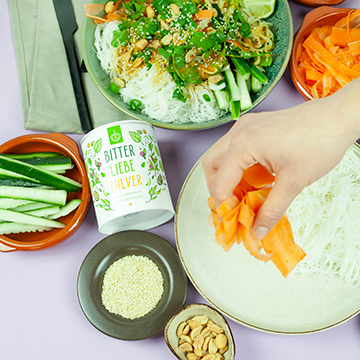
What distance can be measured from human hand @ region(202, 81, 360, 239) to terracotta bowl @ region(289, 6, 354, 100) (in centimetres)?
48

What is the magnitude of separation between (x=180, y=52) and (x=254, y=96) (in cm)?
30

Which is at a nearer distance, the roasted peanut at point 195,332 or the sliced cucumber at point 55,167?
the roasted peanut at point 195,332

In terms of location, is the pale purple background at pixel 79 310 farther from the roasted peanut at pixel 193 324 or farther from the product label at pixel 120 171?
the product label at pixel 120 171

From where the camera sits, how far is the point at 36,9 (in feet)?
4.61

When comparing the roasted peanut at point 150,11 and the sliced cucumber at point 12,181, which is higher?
the roasted peanut at point 150,11

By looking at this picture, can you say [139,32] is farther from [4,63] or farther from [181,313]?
[181,313]

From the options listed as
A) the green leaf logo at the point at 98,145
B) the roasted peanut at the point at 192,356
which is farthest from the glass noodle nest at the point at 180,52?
the roasted peanut at the point at 192,356

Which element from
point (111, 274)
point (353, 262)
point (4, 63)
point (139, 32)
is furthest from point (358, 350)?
point (4, 63)

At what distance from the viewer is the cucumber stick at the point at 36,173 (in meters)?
1.17

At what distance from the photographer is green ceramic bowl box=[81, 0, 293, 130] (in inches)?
45.0

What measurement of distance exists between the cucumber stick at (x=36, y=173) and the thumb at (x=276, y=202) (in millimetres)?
737

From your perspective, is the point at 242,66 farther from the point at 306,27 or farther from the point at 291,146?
the point at 291,146

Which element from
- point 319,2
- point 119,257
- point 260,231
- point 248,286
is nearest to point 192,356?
point 248,286

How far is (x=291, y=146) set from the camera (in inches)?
29.5
